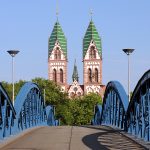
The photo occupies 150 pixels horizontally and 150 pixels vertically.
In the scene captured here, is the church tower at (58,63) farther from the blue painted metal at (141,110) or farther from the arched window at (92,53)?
the blue painted metal at (141,110)

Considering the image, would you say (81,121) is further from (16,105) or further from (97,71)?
(16,105)

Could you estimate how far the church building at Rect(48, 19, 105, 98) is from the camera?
602ft

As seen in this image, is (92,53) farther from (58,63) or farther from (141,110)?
(141,110)

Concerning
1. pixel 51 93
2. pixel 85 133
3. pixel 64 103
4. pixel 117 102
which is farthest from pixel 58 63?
pixel 85 133

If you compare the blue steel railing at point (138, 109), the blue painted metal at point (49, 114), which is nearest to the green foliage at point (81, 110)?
the blue painted metal at point (49, 114)

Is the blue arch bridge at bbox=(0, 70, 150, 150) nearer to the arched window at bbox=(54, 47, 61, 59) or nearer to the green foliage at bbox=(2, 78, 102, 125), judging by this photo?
the green foliage at bbox=(2, 78, 102, 125)

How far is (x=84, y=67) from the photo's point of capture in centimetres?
18888

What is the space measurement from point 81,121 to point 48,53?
244 feet

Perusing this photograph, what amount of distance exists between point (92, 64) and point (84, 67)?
10.1 feet

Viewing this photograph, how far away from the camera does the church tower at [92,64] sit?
182m

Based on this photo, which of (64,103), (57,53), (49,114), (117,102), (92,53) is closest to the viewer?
(117,102)

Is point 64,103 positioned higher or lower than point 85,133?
higher

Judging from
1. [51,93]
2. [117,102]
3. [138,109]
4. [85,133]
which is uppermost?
[51,93]

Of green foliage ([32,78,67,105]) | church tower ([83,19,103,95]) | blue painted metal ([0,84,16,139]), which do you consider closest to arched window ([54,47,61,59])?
church tower ([83,19,103,95])
